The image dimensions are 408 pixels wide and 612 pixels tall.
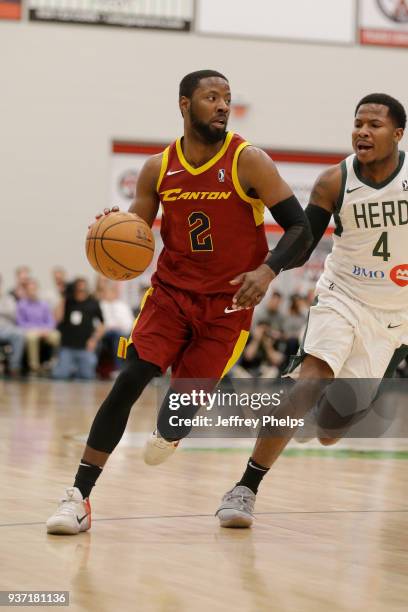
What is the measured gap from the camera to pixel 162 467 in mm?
7363

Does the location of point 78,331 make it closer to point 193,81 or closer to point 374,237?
point 374,237

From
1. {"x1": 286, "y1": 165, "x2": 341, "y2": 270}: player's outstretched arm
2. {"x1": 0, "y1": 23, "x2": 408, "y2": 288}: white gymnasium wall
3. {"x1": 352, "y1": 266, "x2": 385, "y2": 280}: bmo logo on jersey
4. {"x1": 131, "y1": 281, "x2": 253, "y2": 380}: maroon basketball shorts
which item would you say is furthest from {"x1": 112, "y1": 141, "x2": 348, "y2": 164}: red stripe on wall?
{"x1": 131, "y1": 281, "x2": 253, "y2": 380}: maroon basketball shorts

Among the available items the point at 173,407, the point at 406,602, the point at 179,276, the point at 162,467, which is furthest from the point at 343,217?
the point at 162,467

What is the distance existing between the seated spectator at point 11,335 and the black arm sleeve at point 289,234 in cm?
1185

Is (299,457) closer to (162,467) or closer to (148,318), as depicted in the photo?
(162,467)

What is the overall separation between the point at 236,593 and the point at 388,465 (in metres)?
4.18

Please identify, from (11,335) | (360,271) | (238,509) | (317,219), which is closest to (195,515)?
(238,509)

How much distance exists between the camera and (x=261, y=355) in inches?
644

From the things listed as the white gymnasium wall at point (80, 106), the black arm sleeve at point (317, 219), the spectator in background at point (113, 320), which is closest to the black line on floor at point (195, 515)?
the black arm sleeve at point (317, 219)

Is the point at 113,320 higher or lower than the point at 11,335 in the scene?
higher

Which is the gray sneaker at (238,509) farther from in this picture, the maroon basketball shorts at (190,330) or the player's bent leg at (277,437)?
the maroon basketball shorts at (190,330)

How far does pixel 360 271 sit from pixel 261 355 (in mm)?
11015

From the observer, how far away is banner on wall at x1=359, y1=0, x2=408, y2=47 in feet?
63.1

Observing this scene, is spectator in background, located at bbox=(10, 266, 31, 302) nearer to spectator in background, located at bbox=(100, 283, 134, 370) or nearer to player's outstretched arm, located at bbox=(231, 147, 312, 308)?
spectator in background, located at bbox=(100, 283, 134, 370)
